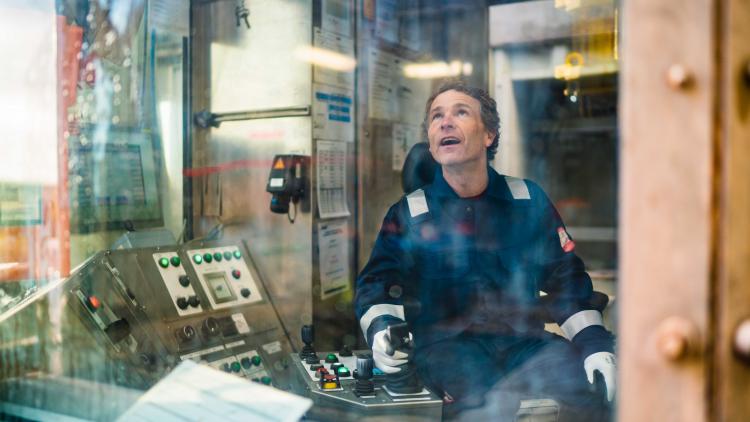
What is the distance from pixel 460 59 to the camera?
2930 millimetres

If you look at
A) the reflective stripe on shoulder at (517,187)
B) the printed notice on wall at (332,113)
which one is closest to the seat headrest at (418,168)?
the reflective stripe on shoulder at (517,187)

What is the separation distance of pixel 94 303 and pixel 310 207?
1.07m

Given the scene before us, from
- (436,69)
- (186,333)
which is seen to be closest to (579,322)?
(436,69)

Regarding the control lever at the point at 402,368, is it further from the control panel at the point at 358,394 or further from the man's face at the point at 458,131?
the man's face at the point at 458,131

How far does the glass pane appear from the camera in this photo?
1.95 meters

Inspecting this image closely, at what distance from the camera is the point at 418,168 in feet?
8.14

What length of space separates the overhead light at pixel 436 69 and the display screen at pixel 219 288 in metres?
1.20

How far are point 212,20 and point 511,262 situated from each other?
1.94 meters

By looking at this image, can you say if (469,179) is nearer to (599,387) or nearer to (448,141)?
(448,141)

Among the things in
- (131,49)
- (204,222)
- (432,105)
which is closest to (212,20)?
(131,49)

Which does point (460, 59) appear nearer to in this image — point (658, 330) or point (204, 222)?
point (204, 222)

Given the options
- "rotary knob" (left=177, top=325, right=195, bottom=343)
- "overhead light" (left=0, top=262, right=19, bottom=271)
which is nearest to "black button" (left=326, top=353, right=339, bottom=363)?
"rotary knob" (left=177, top=325, right=195, bottom=343)

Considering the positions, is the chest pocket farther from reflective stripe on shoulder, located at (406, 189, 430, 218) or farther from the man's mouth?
the man's mouth

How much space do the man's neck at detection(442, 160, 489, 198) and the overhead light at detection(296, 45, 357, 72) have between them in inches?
42.6
